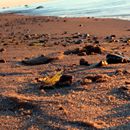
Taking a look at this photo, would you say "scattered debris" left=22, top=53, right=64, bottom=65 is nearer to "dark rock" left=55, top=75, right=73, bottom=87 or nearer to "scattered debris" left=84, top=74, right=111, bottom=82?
"scattered debris" left=84, top=74, right=111, bottom=82

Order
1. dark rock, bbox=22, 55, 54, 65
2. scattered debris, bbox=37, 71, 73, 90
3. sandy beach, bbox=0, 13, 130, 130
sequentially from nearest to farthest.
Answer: sandy beach, bbox=0, 13, 130, 130 → scattered debris, bbox=37, 71, 73, 90 → dark rock, bbox=22, 55, 54, 65

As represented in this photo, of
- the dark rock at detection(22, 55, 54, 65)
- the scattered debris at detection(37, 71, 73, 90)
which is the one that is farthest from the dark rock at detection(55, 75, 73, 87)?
the dark rock at detection(22, 55, 54, 65)

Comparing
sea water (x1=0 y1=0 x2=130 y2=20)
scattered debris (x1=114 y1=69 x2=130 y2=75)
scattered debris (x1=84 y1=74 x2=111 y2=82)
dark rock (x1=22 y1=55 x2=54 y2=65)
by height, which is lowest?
sea water (x1=0 y1=0 x2=130 y2=20)

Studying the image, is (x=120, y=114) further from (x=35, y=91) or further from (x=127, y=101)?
(x=35, y=91)

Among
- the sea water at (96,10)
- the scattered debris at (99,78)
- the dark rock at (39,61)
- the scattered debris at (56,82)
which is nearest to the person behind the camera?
the scattered debris at (56,82)

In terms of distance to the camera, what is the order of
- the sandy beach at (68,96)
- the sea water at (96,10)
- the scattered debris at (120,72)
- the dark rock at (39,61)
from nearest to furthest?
the sandy beach at (68,96)
the scattered debris at (120,72)
the dark rock at (39,61)
the sea water at (96,10)

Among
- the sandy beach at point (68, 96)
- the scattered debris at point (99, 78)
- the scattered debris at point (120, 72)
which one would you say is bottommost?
the sandy beach at point (68, 96)

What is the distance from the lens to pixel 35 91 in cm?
712

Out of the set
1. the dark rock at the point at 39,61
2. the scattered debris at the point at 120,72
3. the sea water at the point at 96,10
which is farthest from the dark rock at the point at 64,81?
the sea water at the point at 96,10

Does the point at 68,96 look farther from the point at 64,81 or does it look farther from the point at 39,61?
the point at 39,61

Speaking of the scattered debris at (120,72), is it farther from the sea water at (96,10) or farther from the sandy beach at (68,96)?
the sea water at (96,10)

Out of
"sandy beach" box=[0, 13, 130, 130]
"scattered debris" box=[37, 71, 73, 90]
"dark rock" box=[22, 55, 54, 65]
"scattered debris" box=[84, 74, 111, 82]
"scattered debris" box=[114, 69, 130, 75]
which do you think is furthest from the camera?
"dark rock" box=[22, 55, 54, 65]

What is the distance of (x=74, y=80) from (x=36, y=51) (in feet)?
16.8

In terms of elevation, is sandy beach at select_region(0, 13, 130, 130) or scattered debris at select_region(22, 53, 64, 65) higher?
sandy beach at select_region(0, 13, 130, 130)
